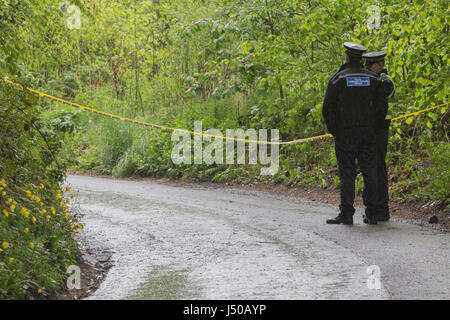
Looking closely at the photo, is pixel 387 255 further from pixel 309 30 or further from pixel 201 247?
pixel 309 30

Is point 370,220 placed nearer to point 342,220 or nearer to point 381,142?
point 342,220

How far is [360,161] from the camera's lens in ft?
31.6

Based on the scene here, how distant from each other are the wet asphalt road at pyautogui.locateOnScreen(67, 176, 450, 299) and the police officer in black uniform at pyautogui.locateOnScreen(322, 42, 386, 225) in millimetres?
388

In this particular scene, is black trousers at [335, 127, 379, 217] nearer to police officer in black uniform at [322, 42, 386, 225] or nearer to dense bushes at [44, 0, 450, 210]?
police officer in black uniform at [322, 42, 386, 225]

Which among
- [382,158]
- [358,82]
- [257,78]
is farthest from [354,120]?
[257,78]

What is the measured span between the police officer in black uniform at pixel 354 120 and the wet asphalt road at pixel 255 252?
388 millimetres

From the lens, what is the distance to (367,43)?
40.3 feet

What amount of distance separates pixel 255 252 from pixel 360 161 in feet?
8.96

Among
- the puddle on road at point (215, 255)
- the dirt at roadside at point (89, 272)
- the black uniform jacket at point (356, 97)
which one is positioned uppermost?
the black uniform jacket at point (356, 97)

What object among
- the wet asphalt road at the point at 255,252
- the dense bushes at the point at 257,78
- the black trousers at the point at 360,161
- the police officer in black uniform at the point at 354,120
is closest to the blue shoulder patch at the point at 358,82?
the police officer in black uniform at the point at 354,120

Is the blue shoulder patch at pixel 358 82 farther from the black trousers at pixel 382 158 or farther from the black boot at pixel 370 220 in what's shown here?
the black boot at pixel 370 220

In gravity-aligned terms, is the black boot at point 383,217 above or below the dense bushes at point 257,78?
below

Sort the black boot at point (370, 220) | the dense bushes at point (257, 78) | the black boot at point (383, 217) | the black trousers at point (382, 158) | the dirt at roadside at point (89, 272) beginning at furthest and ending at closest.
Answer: the dense bushes at point (257, 78) → the black trousers at point (382, 158) → the black boot at point (383, 217) → the black boot at point (370, 220) → the dirt at roadside at point (89, 272)

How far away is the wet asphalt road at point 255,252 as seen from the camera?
19.7 feet
